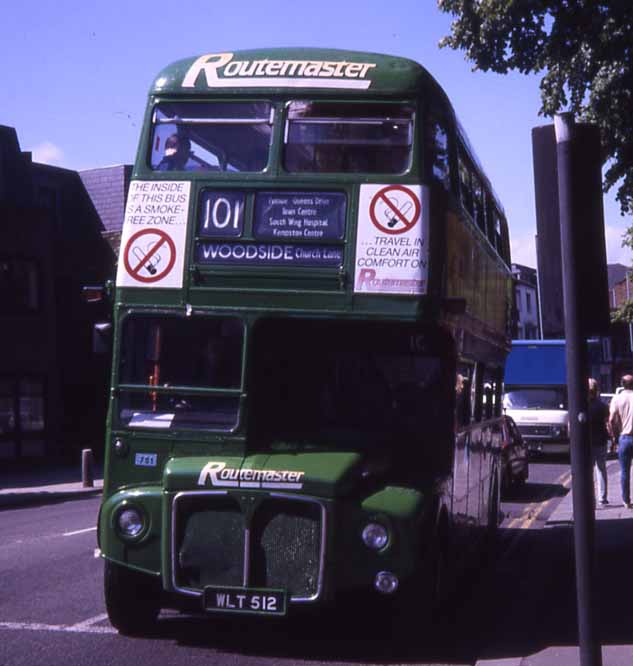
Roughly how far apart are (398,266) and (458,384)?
127 centimetres

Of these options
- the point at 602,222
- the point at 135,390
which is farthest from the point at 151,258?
the point at 602,222

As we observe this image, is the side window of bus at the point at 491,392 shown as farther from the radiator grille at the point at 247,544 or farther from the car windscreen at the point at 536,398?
the car windscreen at the point at 536,398

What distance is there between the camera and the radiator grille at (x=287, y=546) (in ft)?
25.1

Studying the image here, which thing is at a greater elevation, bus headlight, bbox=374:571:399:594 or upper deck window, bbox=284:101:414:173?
upper deck window, bbox=284:101:414:173

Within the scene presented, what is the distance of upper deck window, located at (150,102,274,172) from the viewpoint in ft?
28.5

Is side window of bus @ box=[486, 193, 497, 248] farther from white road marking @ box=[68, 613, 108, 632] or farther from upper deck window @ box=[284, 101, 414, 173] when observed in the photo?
white road marking @ box=[68, 613, 108, 632]

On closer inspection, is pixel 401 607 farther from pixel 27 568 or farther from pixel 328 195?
pixel 27 568

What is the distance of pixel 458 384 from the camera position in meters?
9.03

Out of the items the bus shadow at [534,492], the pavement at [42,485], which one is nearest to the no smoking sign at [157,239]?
the bus shadow at [534,492]

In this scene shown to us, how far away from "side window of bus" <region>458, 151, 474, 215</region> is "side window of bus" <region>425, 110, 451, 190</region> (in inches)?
31.5

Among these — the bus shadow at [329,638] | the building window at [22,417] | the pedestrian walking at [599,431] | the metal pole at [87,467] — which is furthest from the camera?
the building window at [22,417]

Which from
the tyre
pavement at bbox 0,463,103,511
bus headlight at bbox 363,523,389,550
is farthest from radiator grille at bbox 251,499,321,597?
pavement at bbox 0,463,103,511

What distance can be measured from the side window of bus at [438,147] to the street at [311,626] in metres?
3.43

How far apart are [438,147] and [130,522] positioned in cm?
369
